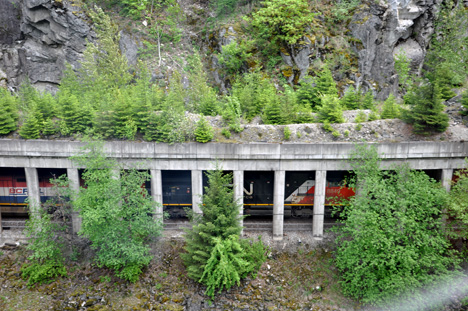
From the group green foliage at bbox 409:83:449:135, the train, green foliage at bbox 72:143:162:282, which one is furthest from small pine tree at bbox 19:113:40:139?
green foliage at bbox 409:83:449:135

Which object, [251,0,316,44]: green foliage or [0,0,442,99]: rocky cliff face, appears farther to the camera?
[0,0,442,99]: rocky cliff face

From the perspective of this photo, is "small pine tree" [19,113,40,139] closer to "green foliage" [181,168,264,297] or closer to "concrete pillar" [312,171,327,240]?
"green foliage" [181,168,264,297]

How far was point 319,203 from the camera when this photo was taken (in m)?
23.2

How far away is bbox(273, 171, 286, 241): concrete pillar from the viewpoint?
74.9 feet

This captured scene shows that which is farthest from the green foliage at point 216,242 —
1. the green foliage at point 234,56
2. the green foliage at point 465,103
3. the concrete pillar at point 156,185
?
the green foliage at point 234,56

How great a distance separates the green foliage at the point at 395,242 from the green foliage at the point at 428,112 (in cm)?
567

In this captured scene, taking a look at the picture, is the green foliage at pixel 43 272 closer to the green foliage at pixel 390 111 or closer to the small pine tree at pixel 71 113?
the small pine tree at pixel 71 113

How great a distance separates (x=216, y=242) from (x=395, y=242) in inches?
427

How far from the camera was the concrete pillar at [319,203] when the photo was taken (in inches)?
895

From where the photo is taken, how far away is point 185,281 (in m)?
20.4

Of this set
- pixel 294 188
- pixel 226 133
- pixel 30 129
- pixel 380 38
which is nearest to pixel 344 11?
pixel 380 38

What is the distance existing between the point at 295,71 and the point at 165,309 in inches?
1184

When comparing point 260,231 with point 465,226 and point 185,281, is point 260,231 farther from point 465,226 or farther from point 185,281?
point 465,226

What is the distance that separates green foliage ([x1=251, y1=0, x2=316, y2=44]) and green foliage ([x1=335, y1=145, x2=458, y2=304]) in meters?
23.6
